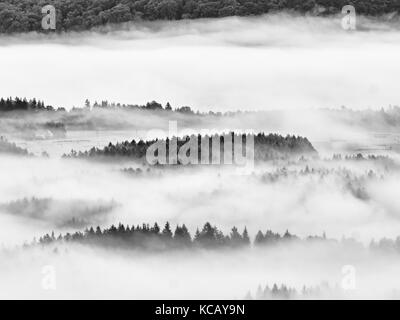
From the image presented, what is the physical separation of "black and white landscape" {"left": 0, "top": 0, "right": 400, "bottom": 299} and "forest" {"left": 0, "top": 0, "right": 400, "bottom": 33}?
6 cm

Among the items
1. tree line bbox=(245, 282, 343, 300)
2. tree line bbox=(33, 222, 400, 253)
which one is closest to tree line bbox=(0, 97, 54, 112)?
tree line bbox=(33, 222, 400, 253)

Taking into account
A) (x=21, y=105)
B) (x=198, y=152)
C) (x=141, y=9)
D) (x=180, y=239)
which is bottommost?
(x=180, y=239)

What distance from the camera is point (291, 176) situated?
3334 centimetres

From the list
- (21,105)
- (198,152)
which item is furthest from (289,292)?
(21,105)

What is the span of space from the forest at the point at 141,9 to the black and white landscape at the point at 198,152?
58mm

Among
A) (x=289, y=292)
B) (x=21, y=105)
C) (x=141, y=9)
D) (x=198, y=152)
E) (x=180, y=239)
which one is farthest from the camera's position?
(x=141, y=9)

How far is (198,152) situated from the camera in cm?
3481

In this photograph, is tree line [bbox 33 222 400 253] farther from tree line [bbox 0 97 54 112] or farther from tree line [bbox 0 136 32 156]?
tree line [bbox 0 97 54 112]

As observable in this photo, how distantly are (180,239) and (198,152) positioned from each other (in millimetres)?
5596

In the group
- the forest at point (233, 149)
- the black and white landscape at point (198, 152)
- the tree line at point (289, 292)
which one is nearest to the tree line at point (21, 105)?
the black and white landscape at point (198, 152)

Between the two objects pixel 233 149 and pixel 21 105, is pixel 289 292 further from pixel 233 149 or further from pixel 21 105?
pixel 21 105

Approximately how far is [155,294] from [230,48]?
14.5 meters
